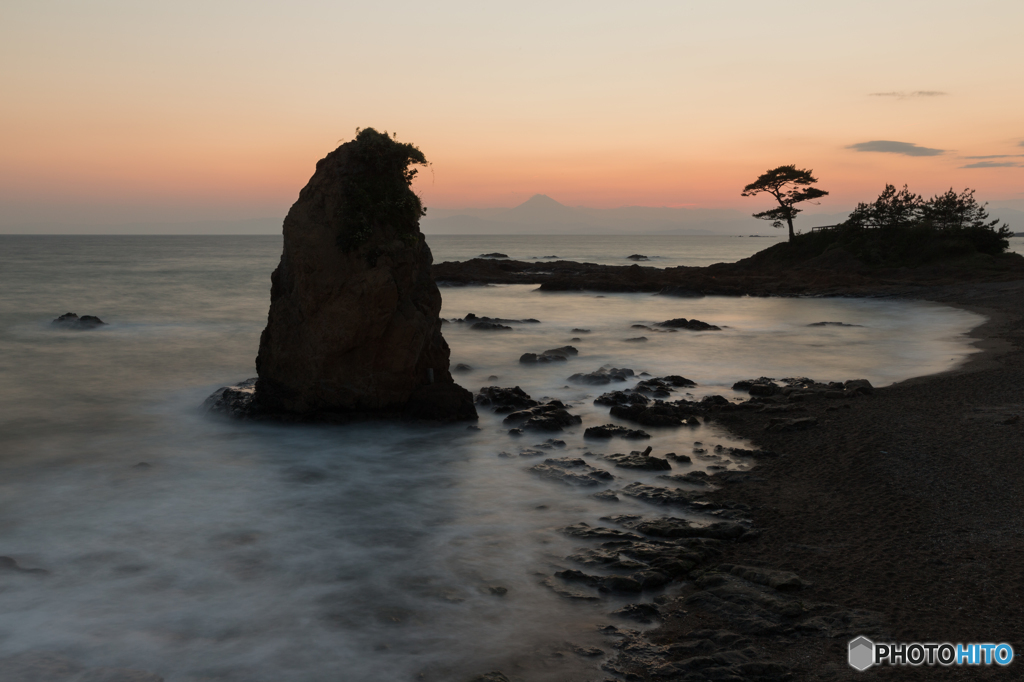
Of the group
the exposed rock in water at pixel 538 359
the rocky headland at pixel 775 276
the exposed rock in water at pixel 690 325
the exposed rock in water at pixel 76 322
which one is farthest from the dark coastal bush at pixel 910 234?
the exposed rock in water at pixel 76 322

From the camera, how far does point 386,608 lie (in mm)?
6516

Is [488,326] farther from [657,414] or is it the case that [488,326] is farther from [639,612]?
[639,612]

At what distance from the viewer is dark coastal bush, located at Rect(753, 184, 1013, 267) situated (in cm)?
4403

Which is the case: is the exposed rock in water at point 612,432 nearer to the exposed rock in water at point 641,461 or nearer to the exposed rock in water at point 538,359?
the exposed rock in water at point 641,461

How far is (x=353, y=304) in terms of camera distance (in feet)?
40.7

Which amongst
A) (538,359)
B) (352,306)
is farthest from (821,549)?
Result: (538,359)

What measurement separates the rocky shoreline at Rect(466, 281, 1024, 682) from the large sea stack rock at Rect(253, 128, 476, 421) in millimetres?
3979

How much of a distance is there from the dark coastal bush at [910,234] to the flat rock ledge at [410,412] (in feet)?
136

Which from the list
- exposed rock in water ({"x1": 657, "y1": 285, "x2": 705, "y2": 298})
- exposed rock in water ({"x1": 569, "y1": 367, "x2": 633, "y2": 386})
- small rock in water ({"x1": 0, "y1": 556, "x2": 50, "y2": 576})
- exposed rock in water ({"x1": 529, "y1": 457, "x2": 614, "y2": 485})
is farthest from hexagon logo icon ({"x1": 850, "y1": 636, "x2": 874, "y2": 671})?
exposed rock in water ({"x1": 657, "y1": 285, "x2": 705, "y2": 298})

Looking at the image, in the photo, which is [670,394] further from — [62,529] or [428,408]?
[62,529]

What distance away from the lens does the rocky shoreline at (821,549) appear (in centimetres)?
538

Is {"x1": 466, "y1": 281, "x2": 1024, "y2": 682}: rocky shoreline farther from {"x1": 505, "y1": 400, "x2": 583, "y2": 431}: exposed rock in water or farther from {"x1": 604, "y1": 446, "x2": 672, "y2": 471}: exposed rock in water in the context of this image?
{"x1": 505, "y1": 400, "x2": 583, "y2": 431}: exposed rock in water

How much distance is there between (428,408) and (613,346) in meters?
10.9

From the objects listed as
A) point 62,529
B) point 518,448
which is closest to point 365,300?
point 518,448
